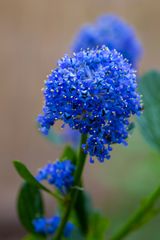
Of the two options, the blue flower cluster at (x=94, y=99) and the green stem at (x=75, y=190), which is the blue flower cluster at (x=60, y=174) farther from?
the blue flower cluster at (x=94, y=99)

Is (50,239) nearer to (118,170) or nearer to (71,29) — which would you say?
(118,170)

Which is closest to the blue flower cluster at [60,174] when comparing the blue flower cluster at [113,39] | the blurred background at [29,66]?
the blue flower cluster at [113,39]

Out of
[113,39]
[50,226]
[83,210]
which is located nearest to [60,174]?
[50,226]

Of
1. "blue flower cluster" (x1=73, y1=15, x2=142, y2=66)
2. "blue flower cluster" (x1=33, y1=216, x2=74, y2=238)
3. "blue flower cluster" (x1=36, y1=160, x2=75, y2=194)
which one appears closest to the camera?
"blue flower cluster" (x1=36, y1=160, x2=75, y2=194)

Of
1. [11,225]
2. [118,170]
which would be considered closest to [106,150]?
[118,170]

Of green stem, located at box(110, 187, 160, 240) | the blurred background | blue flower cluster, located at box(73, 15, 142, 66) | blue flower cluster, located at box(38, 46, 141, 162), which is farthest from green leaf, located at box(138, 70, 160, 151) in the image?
the blurred background

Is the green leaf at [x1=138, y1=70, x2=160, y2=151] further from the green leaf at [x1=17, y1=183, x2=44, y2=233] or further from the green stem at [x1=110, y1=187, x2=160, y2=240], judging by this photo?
the green leaf at [x1=17, y1=183, x2=44, y2=233]
